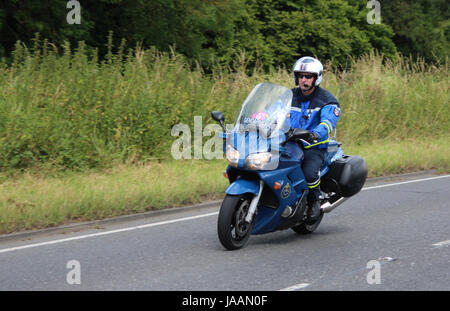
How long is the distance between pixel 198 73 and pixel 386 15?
30.7 m

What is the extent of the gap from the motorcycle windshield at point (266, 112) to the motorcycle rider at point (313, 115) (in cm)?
32

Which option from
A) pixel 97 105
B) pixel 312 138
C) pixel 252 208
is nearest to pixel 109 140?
pixel 97 105

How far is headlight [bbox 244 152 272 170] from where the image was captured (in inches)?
274

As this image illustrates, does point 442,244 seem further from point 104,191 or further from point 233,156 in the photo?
point 104,191

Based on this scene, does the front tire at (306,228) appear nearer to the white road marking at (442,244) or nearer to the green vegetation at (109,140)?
the white road marking at (442,244)

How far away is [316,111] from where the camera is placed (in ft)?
25.4

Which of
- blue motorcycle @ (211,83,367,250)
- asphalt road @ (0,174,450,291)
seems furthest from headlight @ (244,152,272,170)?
asphalt road @ (0,174,450,291)

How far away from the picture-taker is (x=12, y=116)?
11102mm

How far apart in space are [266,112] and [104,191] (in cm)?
337

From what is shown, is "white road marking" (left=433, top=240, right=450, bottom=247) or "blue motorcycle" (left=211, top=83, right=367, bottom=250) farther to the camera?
"white road marking" (left=433, top=240, right=450, bottom=247)

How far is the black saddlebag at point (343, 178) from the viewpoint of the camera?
805 centimetres

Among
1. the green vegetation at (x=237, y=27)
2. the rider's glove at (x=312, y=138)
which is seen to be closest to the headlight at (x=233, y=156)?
the rider's glove at (x=312, y=138)

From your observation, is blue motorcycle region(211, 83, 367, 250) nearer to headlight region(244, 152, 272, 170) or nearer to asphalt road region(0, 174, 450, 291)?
headlight region(244, 152, 272, 170)
